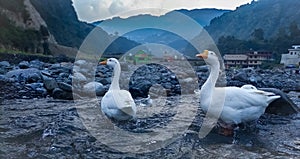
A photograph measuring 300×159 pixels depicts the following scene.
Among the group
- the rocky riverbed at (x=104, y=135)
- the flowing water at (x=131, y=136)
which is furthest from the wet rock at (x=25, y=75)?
the flowing water at (x=131, y=136)

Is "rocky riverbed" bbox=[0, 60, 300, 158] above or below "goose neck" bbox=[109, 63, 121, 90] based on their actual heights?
below

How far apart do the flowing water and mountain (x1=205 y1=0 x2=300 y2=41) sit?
70872mm

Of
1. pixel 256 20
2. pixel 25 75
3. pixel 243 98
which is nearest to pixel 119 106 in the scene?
pixel 243 98

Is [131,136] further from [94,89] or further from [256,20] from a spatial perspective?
[256,20]

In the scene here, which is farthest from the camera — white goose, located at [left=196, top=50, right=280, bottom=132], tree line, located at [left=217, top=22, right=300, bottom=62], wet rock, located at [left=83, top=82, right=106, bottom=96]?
tree line, located at [left=217, top=22, right=300, bottom=62]

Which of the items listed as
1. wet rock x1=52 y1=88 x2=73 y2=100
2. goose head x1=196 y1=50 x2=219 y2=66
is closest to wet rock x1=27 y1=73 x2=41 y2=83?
wet rock x1=52 y1=88 x2=73 y2=100

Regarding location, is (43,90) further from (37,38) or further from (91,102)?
(37,38)

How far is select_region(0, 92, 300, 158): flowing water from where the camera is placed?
5137mm

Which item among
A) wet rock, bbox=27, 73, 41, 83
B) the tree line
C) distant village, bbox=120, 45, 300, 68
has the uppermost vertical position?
wet rock, bbox=27, 73, 41, 83

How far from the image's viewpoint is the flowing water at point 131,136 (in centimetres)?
514

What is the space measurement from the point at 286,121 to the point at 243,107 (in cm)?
209

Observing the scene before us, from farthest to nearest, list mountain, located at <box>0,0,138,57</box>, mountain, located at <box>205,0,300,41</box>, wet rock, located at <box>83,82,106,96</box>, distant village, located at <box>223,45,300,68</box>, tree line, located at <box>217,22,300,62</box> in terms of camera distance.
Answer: mountain, located at <box>205,0,300,41</box>, tree line, located at <box>217,22,300,62</box>, distant village, located at <box>223,45,300,68</box>, mountain, located at <box>0,0,138,57</box>, wet rock, located at <box>83,82,106,96</box>

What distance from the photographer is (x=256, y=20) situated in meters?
91.2

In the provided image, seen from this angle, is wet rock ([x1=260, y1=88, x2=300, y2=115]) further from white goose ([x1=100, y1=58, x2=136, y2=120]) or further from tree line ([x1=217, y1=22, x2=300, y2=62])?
tree line ([x1=217, y1=22, x2=300, y2=62])
